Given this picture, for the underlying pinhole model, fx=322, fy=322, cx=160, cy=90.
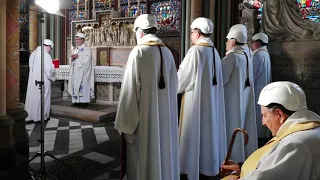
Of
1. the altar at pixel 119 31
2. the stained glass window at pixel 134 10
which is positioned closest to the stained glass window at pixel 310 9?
the altar at pixel 119 31

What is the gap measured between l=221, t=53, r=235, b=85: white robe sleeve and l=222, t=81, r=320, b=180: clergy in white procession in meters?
2.80

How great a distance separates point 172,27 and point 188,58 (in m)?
7.21

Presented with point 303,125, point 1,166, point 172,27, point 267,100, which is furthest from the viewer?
point 172,27

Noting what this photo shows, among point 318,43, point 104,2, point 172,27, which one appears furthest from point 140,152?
point 104,2

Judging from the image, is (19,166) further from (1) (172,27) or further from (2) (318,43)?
(1) (172,27)

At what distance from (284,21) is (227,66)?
3.00 metres

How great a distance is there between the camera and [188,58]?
4066 millimetres

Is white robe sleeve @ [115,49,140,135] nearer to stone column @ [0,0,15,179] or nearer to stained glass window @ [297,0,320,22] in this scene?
stone column @ [0,0,15,179]

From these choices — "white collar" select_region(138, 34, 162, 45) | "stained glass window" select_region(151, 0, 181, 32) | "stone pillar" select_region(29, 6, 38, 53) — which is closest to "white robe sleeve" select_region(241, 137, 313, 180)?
"white collar" select_region(138, 34, 162, 45)

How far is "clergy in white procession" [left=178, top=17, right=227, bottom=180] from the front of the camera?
4.02 m

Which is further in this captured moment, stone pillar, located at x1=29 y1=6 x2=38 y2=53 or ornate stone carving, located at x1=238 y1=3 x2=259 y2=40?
stone pillar, located at x1=29 y1=6 x2=38 y2=53

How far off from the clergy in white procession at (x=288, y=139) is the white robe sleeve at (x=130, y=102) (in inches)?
57.1

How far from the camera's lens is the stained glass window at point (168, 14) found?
11.0 metres

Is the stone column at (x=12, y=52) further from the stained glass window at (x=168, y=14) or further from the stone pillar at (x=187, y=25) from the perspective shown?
the stained glass window at (x=168, y=14)
